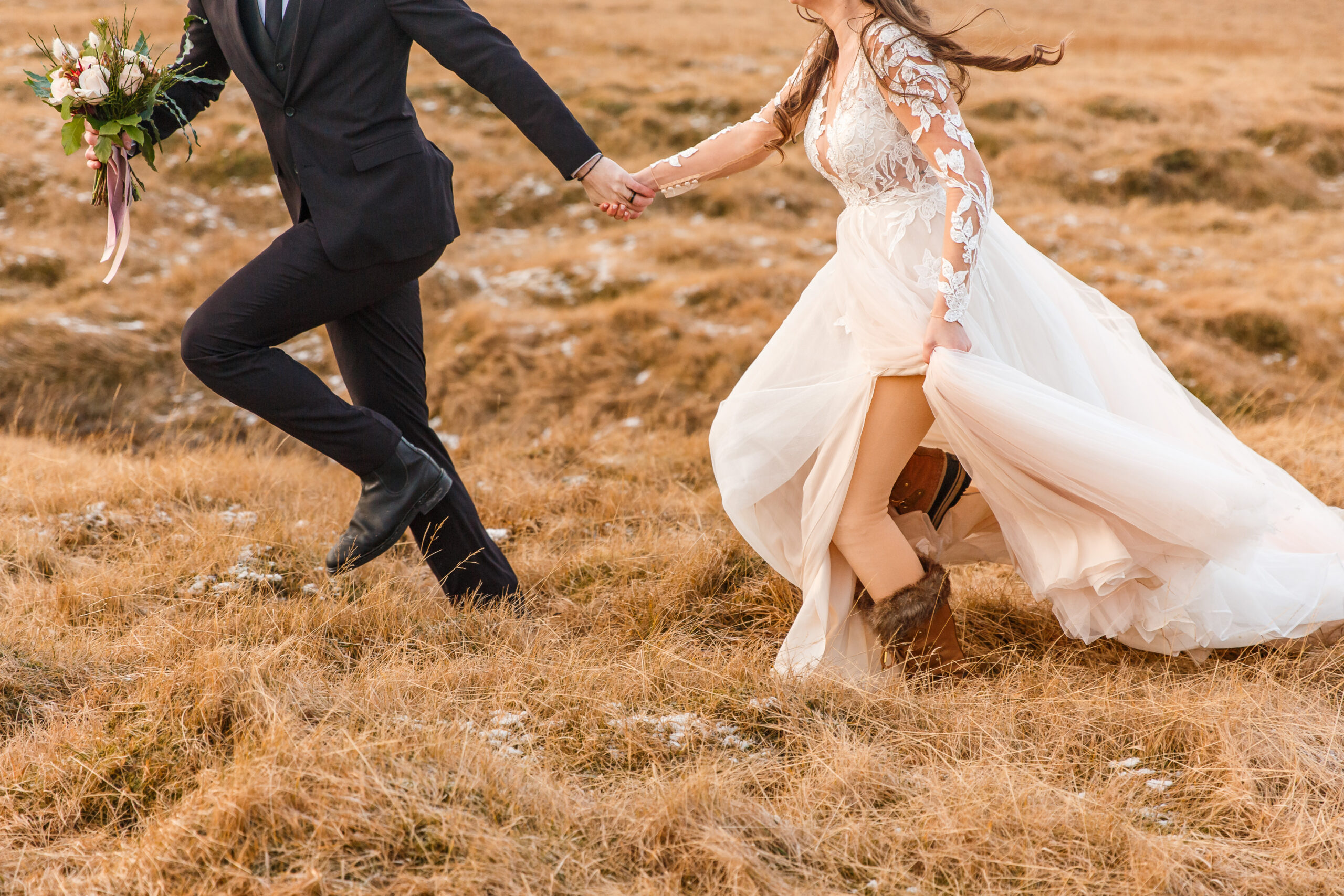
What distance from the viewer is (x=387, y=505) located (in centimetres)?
344

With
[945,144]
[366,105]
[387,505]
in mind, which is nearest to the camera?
[945,144]

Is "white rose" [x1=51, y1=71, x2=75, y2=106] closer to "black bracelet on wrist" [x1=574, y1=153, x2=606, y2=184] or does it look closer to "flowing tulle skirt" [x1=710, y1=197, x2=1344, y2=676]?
"black bracelet on wrist" [x1=574, y1=153, x2=606, y2=184]

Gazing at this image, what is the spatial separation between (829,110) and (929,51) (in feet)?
1.18

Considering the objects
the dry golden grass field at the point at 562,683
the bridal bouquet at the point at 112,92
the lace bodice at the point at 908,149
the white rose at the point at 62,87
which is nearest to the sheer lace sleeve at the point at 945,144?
the lace bodice at the point at 908,149

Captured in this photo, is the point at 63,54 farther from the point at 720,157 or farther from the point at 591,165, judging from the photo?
the point at 720,157

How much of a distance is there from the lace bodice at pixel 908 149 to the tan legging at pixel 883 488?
319 mm

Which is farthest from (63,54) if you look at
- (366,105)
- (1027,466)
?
(1027,466)

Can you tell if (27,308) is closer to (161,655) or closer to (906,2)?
(161,655)

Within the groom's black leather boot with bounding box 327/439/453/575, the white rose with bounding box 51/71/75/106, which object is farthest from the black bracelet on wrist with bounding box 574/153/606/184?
the white rose with bounding box 51/71/75/106

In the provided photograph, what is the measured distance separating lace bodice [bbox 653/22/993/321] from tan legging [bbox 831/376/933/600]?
0.32 meters

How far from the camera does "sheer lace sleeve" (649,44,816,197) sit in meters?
3.70

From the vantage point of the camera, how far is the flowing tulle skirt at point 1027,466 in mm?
3006

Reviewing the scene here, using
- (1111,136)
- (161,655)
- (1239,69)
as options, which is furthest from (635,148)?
(1239,69)

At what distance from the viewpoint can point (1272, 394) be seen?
7.71 m
